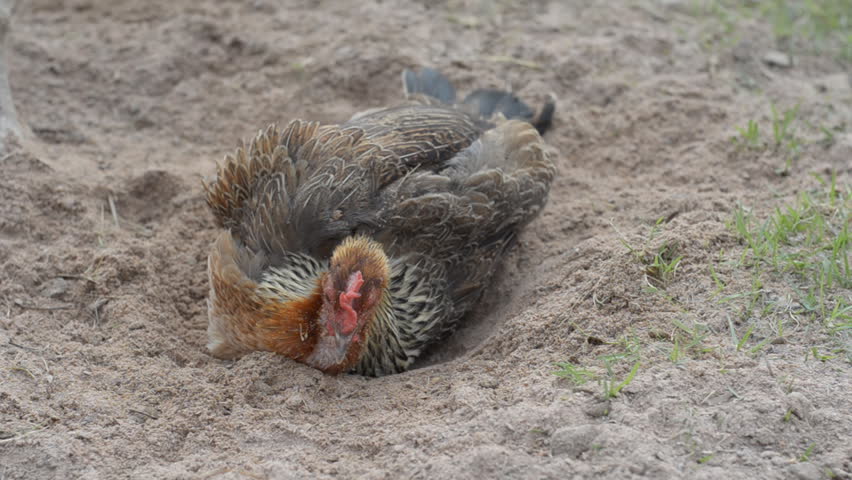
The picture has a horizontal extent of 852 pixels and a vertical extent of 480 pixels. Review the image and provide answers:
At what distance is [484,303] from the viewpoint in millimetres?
4180

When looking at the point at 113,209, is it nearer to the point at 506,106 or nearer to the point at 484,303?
the point at 484,303

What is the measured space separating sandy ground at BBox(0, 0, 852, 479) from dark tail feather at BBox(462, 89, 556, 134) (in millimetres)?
172

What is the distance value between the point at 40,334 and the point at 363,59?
282 cm

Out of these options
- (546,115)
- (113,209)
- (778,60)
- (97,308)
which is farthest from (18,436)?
(778,60)

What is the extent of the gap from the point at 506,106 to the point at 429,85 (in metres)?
0.48

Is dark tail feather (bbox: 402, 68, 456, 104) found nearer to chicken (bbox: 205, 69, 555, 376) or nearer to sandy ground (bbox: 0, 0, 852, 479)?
sandy ground (bbox: 0, 0, 852, 479)


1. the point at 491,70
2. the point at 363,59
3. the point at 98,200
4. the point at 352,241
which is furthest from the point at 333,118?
the point at 352,241

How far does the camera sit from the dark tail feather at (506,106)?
189 inches

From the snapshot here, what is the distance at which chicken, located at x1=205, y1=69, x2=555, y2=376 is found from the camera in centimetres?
339

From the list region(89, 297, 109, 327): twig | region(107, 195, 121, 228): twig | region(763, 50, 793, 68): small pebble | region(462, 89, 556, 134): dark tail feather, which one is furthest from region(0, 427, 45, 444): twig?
region(763, 50, 793, 68): small pebble

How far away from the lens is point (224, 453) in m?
2.88

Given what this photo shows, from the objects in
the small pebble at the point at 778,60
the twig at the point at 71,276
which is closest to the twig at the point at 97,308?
the twig at the point at 71,276

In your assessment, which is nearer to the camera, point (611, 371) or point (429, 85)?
point (611, 371)

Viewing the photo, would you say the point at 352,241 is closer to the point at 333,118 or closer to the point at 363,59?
the point at 333,118
